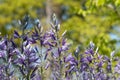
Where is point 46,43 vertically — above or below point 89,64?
above

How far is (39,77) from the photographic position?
5664 mm

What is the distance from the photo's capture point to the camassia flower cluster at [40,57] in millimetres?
5191

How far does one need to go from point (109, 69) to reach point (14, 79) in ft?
5.15

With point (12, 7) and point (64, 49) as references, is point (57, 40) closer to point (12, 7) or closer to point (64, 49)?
point (64, 49)

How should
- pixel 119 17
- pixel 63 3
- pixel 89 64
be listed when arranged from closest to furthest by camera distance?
pixel 89 64, pixel 119 17, pixel 63 3

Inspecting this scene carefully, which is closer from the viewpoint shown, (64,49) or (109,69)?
(64,49)

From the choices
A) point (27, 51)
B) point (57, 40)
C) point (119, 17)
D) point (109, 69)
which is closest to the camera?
point (27, 51)

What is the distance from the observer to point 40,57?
5391mm

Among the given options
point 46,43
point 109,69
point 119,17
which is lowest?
point 119,17

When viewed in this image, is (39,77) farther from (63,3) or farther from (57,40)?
(63,3)

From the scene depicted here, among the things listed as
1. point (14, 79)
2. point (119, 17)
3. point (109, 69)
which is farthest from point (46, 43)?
point (119, 17)

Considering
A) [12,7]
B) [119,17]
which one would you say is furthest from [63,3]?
[119,17]

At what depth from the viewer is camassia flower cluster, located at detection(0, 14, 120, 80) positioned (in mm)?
5191

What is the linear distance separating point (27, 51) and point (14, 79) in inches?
29.1
